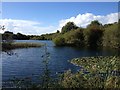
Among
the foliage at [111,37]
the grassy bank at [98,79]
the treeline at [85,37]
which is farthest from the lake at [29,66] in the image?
the treeline at [85,37]

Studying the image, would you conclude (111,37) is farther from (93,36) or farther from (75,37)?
(75,37)

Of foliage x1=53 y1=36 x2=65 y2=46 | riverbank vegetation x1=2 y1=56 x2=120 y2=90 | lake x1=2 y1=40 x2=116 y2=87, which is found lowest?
lake x1=2 y1=40 x2=116 y2=87

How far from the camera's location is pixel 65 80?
18.5 feet

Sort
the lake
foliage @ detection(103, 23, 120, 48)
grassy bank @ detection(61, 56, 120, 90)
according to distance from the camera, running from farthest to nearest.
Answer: foliage @ detection(103, 23, 120, 48) → the lake → grassy bank @ detection(61, 56, 120, 90)

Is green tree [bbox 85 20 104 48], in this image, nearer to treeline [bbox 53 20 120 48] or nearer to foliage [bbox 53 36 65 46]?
treeline [bbox 53 20 120 48]

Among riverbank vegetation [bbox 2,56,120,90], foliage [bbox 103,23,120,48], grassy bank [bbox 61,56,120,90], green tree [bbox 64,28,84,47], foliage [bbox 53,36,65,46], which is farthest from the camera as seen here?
green tree [bbox 64,28,84,47]

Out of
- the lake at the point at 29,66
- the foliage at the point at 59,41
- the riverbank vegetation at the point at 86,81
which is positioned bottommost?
the lake at the point at 29,66

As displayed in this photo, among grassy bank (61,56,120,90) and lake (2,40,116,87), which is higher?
grassy bank (61,56,120,90)

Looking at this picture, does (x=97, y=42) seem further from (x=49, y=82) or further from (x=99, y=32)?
(x=49, y=82)

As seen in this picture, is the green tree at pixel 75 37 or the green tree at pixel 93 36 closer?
the green tree at pixel 93 36

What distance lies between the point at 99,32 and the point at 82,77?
4240 centimetres

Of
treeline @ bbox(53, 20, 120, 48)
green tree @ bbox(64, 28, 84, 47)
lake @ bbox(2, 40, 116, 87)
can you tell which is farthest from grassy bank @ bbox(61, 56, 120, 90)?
green tree @ bbox(64, 28, 84, 47)

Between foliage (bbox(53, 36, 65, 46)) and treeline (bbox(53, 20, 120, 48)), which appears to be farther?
treeline (bbox(53, 20, 120, 48))

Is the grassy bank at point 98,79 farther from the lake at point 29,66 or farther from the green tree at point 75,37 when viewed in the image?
the green tree at point 75,37
